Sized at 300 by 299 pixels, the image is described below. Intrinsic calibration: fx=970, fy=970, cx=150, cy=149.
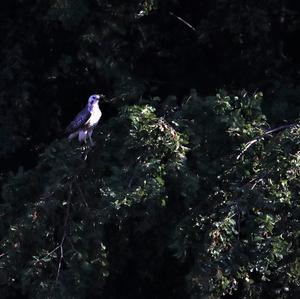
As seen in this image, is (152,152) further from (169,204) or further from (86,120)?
(86,120)

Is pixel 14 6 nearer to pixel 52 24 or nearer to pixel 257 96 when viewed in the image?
pixel 52 24

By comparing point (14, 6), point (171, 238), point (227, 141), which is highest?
point (14, 6)

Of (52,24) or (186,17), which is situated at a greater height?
(52,24)

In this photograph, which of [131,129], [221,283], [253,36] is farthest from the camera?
[253,36]

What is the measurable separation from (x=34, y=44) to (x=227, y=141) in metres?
2.03

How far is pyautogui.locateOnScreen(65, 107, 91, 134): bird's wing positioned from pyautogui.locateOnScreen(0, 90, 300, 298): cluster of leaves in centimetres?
56

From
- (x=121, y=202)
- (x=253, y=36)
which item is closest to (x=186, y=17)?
(x=253, y=36)

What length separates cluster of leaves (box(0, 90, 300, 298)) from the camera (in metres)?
5.88

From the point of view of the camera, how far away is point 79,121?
301 inches

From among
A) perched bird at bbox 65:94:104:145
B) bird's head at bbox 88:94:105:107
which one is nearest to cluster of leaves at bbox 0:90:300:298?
perched bird at bbox 65:94:104:145

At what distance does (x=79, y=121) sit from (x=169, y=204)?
1388mm

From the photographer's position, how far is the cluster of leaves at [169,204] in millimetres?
5883

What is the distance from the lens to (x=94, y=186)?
6633mm

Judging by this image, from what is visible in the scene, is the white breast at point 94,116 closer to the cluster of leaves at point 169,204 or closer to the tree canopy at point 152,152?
the tree canopy at point 152,152
